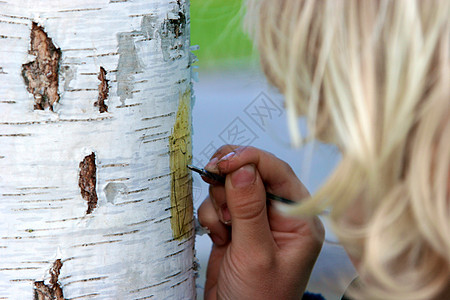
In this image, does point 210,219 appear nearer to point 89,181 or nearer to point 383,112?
point 89,181

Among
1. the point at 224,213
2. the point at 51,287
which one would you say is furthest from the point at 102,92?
the point at 224,213

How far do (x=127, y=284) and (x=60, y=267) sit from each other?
0.14 m

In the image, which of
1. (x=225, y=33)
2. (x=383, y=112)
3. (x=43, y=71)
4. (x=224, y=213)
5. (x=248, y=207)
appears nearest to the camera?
(x=383, y=112)

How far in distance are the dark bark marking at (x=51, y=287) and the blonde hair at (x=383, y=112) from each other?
0.48 metres

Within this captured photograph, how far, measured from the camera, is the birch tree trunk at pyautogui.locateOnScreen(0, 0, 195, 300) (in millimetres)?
956

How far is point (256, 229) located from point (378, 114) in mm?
547

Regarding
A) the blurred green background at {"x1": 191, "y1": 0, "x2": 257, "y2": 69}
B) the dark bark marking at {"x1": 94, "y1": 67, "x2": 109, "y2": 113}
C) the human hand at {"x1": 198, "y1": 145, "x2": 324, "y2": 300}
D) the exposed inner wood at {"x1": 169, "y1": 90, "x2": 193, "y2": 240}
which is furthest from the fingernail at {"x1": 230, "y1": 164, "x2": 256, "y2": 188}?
the dark bark marking at {"x1": 94, "y1": 67, "x2": 109, "y2": 113}

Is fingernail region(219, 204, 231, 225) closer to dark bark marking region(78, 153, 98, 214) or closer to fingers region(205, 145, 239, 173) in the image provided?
fingers region(205, 145, 239, 173)

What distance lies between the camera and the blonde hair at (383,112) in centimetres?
77

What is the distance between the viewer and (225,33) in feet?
3.72

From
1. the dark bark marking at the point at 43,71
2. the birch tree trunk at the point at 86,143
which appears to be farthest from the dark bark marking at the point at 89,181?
the dark bark marking at the point at 43,71

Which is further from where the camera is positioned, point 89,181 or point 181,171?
point 181,171

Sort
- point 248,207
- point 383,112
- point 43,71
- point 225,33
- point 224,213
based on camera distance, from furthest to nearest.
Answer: point 224,213 < point 248,207 < point 225,33 < point 43,71 < point 383,112

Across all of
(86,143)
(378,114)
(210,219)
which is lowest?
(210,219)
